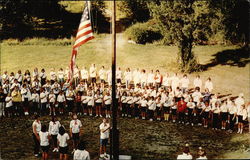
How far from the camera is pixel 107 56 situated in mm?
35500

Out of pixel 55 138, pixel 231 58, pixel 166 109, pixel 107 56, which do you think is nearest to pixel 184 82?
pixel 166 109

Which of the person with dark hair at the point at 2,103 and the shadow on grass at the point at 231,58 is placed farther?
the shadow on grass at the point at 231,58

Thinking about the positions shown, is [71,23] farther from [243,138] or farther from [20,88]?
[243,138]

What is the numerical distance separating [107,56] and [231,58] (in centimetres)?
1313

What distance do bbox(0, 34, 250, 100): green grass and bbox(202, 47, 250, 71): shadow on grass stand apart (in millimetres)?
535

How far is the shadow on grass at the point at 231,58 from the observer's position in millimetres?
32438

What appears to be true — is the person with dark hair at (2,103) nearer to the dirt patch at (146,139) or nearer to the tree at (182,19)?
the dirt patch at (146,139)

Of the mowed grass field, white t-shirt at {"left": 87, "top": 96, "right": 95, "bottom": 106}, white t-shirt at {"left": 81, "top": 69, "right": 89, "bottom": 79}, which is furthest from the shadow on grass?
white t-shirt at {"left": 87, "top": 96, "right": 95, "bottom": 106}

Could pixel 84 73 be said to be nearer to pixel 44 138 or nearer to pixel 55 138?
pixel 55 138

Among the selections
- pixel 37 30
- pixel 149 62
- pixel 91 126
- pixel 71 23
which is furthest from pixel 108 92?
pixel 71 23

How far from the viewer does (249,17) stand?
34438mm

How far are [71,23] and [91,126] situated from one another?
3224cm

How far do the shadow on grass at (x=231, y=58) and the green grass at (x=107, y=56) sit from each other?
1.75ft

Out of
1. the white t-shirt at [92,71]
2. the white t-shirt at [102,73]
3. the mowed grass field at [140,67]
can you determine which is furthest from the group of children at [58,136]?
the white t-shirt at [92,71]
